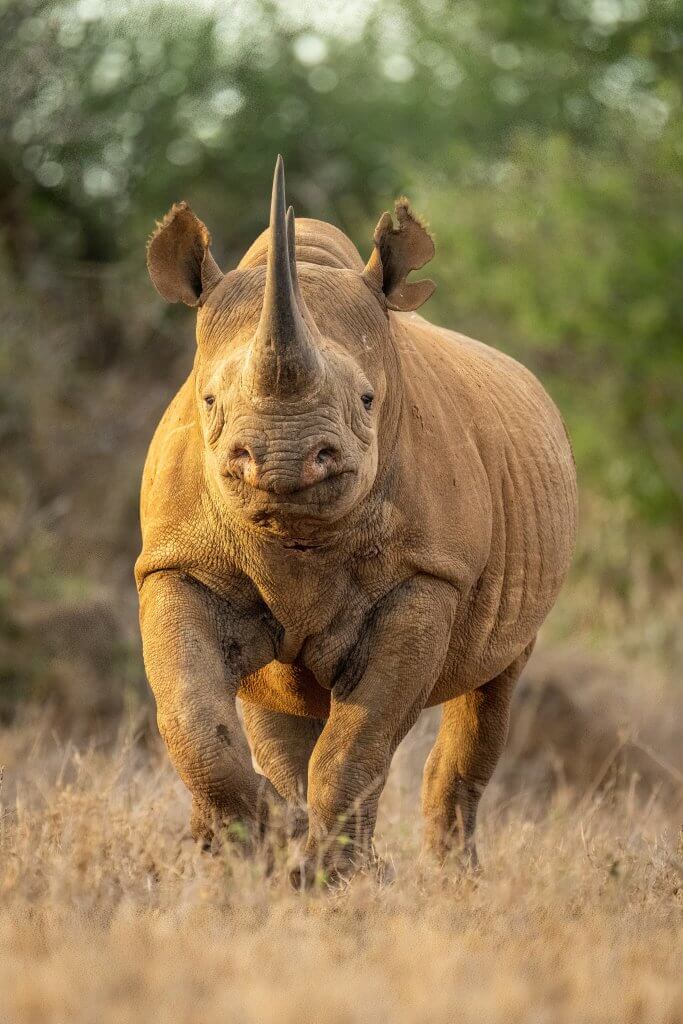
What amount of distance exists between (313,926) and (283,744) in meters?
2.17

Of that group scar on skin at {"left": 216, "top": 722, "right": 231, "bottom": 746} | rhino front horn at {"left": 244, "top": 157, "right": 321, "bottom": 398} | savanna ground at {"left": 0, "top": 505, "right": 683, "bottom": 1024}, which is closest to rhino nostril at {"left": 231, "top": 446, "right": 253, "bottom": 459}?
rhino front horn at {"left": 244, "top": 157, "right": 321, "bottom": 398}

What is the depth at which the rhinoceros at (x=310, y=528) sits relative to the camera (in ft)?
16.4

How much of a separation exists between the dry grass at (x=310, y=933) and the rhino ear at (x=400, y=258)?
183 centimetres

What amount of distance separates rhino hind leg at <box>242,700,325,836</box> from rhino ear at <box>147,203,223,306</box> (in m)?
1.67

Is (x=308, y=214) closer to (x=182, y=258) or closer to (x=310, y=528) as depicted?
(x=182, y=258)

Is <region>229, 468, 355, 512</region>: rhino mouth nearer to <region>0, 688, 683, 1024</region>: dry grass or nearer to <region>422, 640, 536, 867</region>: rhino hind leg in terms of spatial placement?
<region>0, 688, 683, 1024</region>: dry grass

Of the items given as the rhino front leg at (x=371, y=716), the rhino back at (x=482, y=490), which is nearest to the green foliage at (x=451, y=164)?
the rhino back at (x=482, y=490)

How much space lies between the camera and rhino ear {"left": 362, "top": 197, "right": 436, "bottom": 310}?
5.75 m

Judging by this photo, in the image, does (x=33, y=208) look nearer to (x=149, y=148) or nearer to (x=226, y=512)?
(x=149, y=148)

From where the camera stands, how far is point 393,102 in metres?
26.4

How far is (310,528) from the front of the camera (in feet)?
17.0

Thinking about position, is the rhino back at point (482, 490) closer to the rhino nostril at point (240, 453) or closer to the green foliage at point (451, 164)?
the rhino nostril at point (240, 453)

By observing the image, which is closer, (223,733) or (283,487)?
(283,487)

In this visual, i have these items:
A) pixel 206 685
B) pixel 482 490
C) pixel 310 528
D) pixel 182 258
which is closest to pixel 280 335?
pixel 310 528
